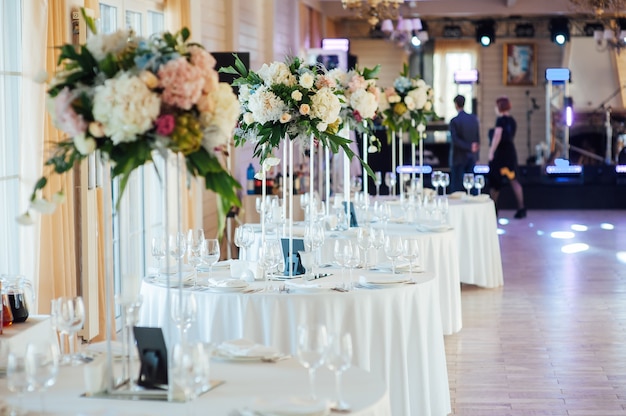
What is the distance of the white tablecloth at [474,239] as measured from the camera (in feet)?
33.1

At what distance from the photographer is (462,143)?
1430cm

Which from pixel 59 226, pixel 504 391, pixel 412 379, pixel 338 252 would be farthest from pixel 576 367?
pixel 59 226

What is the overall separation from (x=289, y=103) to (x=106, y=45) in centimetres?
272

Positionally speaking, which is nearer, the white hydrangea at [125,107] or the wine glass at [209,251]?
the white hydrangea at [125,107]

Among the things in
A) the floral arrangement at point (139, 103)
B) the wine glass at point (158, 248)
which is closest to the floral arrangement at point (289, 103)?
the wine glass at point (158, 248)

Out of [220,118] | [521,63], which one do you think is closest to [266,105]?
[220,118]

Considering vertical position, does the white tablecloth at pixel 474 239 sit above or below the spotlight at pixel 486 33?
below

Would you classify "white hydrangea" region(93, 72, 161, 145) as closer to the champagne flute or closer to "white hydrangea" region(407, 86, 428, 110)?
the champagne flute

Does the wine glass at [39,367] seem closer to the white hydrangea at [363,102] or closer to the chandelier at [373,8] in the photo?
the white hydrangea at [363,102]

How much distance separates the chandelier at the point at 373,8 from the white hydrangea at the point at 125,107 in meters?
13.5

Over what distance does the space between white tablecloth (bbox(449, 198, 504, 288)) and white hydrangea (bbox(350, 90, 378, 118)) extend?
266 centimetres

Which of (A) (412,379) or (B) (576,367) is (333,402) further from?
(B) (576,367)

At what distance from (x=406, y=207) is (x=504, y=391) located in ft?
9.50

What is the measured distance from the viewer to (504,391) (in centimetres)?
657
